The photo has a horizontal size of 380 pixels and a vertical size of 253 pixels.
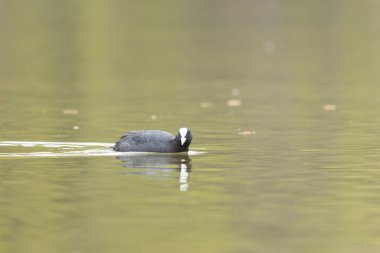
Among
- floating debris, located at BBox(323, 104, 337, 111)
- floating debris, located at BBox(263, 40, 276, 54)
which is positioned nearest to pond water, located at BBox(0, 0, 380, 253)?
floating debris, located at BBox(323, 104, 337, 111)

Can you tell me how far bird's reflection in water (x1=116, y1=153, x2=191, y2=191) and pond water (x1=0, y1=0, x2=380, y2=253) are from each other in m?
0.03

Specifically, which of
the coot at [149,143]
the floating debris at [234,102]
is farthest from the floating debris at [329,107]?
the coot at [149,143]

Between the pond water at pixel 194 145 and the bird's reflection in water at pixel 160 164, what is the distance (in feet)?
0.10

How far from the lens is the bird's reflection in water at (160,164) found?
18133mm

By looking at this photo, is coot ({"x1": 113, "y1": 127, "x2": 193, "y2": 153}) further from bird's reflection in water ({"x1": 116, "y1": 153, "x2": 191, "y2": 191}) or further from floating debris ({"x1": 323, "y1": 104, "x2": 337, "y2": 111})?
floating debris ({"x1": 323, "y1": 104, "x2": 337, "y2": 111})

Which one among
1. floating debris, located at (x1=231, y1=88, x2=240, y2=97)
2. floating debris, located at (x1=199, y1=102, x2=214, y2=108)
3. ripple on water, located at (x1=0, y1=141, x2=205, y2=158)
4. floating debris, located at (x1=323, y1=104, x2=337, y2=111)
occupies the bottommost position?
ripple on water, located at (x1=0, y1=141, x2=205, y2=158)

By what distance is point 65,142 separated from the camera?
2123cm

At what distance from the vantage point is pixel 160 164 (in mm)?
19156

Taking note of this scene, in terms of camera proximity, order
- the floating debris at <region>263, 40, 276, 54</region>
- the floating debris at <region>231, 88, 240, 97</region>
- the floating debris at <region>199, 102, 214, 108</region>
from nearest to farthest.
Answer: the floating debris at <region>199, 102, 214, 108</region> < the floating debris at <region>231, 88, 240, 97</region> < the floating debris at <region>263, 40, 276, 54</region>

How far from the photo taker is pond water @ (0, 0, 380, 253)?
14.0 meters

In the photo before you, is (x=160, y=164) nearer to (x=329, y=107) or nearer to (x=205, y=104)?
(x=329, y=107)

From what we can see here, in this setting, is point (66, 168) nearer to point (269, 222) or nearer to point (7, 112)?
point (269, 222)

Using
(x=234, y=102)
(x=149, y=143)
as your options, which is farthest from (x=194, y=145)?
(x=234, y=102)

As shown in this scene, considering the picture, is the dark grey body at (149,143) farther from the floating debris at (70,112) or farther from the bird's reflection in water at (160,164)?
the floating debris at (70,112)
